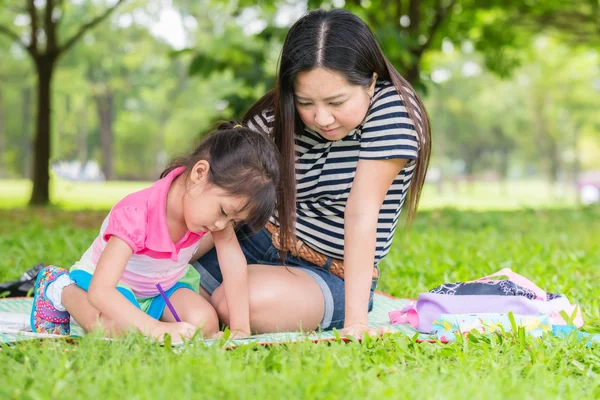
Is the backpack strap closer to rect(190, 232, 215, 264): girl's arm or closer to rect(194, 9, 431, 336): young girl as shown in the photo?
rect(194, 9, 431, 336): young girl

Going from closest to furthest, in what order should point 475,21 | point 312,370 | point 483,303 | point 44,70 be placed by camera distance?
point 312,370
point 483,303
point 475,21
point 44,70

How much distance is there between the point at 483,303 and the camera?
8.65 feet

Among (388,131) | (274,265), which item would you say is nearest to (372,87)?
(388,131)

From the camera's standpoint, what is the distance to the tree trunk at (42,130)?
9938 millimetres

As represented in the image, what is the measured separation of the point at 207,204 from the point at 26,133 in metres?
36.7

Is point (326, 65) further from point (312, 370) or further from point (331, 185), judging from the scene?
point (312, 370)

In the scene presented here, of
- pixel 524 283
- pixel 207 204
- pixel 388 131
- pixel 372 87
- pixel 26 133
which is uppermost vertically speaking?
pixel 26 133

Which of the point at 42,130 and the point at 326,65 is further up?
the point at 42,130

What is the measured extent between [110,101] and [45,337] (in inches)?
1341

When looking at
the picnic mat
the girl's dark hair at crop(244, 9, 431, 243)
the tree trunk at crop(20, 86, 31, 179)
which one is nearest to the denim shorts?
the picnic mat

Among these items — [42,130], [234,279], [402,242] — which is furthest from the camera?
[42,130]

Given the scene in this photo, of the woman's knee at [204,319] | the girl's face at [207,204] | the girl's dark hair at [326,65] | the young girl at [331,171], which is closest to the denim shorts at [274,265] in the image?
the young girl at [331,171]

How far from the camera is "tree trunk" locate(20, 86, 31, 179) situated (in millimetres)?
35531

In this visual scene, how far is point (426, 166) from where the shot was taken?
2.62 metres
